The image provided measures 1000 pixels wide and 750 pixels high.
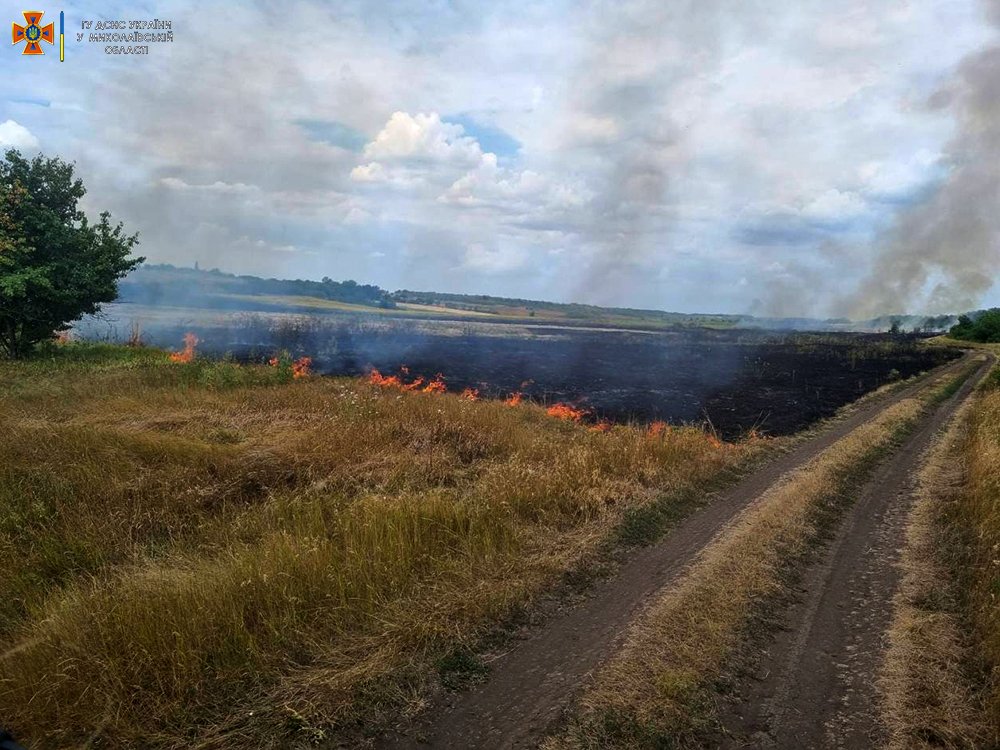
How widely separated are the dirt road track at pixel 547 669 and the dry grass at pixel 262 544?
1.46 ft

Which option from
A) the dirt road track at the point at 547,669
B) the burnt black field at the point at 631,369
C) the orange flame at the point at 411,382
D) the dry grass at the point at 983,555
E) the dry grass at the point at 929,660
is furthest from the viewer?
the burnt black field at the point at 631,369

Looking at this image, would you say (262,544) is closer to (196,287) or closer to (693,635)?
(693,635)

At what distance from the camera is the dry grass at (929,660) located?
4180 millimetres

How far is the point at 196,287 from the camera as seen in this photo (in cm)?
8194

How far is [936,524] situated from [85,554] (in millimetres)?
11705

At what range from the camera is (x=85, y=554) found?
6.38 meters

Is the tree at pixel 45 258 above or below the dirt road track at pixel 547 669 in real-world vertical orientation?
above

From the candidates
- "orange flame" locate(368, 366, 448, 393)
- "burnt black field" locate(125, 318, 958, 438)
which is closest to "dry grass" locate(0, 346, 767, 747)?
"orange flame" locate(368, 366, 448, 393)

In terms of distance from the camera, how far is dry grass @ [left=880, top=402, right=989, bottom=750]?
418 cm

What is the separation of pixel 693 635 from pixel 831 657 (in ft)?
4.03

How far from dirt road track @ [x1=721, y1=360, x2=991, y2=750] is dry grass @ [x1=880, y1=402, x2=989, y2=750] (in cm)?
12

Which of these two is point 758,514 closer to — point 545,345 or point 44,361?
point 44,361

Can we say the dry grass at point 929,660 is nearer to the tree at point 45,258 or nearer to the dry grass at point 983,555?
the dry grass at point 983,555

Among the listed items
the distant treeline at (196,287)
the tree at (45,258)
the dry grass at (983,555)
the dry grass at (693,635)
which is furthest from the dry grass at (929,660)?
the distant treeline at (196,287)
